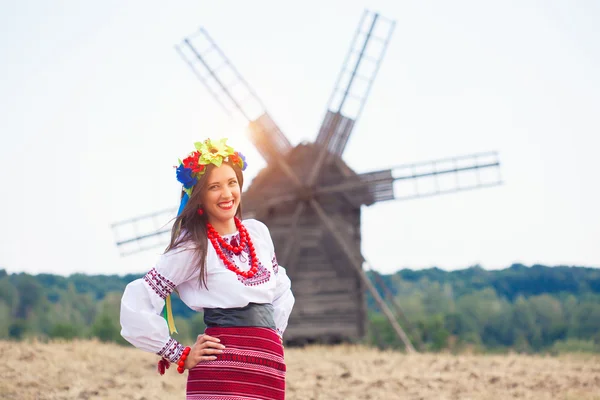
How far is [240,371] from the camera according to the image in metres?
3.33

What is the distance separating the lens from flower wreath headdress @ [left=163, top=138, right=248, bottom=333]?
3637 millimetres

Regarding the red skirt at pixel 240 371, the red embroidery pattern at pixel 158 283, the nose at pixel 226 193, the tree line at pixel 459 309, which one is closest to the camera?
the red skirt at pixel 240 371

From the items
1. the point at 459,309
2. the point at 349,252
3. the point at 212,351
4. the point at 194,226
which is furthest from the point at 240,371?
the point at 459,309

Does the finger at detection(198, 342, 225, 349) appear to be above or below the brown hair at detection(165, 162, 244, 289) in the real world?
below

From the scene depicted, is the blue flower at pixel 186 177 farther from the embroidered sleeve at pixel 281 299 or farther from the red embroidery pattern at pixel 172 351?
the red embroidery pattern at pixel 172 351

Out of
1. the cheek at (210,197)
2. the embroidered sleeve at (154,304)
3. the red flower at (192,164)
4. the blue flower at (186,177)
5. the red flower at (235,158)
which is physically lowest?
the embroidered sleeve at (154,304)

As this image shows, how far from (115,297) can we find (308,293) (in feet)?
93.7

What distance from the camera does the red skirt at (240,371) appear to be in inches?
131

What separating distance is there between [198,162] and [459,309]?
1587 inches

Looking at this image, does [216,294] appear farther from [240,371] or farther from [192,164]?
[192,164]

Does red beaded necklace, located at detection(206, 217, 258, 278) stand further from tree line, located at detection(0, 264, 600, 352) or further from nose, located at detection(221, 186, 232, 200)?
tree line, located at detection(0, 264, 600, 352)

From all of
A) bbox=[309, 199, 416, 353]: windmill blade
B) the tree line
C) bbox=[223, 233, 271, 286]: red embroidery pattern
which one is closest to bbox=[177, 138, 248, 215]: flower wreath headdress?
bbox=[223, 233, 271, 286]: red embroidery pattern

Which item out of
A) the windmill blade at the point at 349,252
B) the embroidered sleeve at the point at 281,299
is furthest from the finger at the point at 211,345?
the windmill blade at the point at 349,252

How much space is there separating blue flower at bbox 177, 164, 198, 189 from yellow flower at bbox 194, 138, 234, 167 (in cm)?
8
